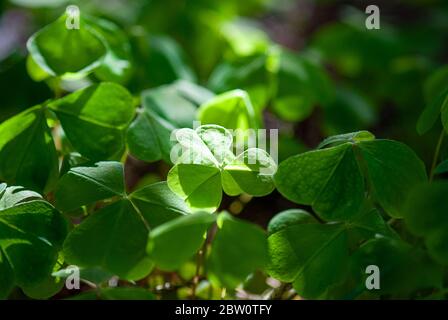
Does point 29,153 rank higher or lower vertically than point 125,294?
higher

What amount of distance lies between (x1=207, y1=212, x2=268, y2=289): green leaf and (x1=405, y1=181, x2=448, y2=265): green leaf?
157 mm

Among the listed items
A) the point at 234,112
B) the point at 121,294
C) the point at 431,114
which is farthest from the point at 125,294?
the point at 431,114

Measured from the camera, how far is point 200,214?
57cm

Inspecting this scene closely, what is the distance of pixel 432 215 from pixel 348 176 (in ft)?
0.49

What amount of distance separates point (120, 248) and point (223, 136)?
0.19m

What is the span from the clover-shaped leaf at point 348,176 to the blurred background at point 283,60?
14.0 inches

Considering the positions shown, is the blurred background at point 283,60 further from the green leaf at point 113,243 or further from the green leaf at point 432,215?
the green leaf at point 432,215

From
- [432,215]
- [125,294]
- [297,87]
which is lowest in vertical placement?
[125,294]

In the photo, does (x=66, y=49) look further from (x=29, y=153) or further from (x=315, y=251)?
(x=315, y=251)

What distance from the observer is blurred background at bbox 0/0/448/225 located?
43.9 inches

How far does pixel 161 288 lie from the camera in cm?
77

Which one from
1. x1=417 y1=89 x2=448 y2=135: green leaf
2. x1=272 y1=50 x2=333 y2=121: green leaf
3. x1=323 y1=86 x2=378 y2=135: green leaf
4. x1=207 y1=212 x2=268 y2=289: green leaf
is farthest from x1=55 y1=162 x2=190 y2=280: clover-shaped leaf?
x1=323 y1=86 x2=378 y2=135: green leaf

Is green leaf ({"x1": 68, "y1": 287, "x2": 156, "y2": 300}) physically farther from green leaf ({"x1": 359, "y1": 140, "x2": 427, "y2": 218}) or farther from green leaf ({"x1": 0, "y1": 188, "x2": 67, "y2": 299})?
green leaf ({"x1": 359, "y1": 140, "x2": 427, "y2": 218})
